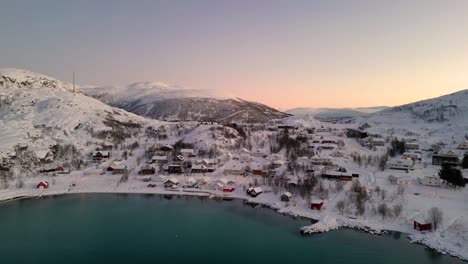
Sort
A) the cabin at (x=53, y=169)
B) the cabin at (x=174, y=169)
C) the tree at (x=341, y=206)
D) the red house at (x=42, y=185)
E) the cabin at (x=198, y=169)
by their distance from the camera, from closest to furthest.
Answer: the tree at (x=341, y=206) → the red house at (x=42, y=185) → the cabin at (x=53, y=169) → the cabin at (x=174, y=169) → the cabin at (x=198, y=169)

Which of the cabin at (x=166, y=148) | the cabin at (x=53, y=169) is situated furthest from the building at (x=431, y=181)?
the cabin at (x=53, y=169)

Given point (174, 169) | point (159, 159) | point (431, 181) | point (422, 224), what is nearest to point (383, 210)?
point (422, 224)

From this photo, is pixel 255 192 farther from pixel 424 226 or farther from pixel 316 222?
pixel 424 226

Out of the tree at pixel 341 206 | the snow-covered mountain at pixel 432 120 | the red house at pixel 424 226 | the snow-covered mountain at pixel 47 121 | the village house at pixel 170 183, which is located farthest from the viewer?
the snow-covered mountain at pixel 432 120

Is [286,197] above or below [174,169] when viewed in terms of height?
below

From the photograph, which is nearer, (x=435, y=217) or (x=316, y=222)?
(x=435, y=217)

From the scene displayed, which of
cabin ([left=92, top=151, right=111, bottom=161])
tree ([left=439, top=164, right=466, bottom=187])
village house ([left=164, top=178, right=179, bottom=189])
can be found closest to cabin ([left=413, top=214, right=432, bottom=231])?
tree ([left=439, top=164, right=466, bottom=187])

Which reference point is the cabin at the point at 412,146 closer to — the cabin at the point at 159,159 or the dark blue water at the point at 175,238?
the dark blue water at the point at 175,238

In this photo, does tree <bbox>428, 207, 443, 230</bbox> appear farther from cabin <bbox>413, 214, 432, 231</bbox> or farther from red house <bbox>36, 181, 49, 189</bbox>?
red house <bbox>36, 181, 49, 189</bbox>

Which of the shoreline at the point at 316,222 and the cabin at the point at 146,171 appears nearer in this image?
the shoreline at the point at 316,222
